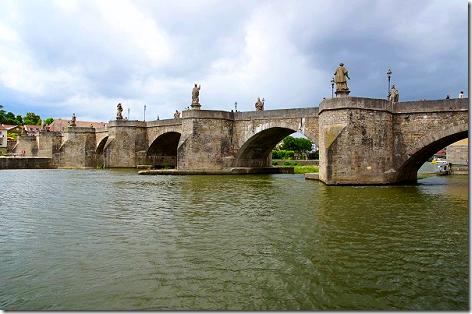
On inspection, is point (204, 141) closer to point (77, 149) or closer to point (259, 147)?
point (259, 147)

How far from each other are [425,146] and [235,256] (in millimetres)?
15977

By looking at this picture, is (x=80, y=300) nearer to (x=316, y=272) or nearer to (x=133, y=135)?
(x=316, y=272)

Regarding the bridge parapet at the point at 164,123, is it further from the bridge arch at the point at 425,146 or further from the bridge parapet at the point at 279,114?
the bridge arch at the point at 425,146

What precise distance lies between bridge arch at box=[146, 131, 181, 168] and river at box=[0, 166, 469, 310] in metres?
27.9

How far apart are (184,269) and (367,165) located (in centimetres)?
1539

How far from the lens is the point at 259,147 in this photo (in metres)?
32.8

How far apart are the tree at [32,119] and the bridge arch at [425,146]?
340 feet

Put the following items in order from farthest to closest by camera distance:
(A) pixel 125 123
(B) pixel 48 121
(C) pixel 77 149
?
1. (B) pixel 48 121
2. (C) pixel 77 149
3. (A) pixel 125 123

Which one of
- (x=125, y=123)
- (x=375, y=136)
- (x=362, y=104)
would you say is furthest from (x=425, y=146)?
(x=125, y=123)

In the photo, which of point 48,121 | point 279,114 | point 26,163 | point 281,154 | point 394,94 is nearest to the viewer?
point 394,94

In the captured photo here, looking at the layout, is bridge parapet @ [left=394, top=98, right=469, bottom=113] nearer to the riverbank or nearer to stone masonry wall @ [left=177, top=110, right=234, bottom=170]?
the riverbank

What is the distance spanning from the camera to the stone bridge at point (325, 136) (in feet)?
65.0

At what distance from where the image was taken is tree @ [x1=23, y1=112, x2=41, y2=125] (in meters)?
105

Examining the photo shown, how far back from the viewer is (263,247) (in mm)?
7922
